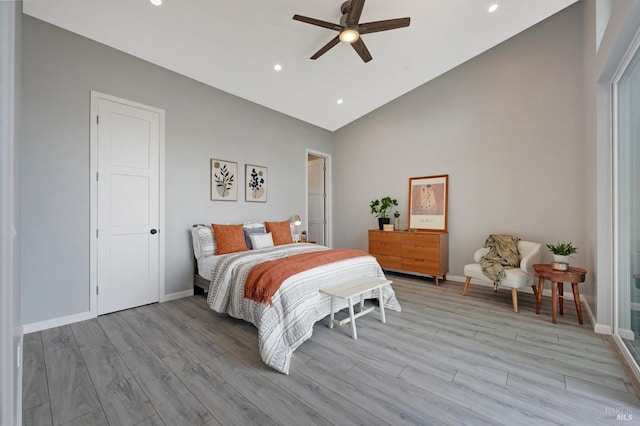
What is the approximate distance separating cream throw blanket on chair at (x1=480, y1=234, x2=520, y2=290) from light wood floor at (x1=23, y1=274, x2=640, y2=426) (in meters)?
0.53

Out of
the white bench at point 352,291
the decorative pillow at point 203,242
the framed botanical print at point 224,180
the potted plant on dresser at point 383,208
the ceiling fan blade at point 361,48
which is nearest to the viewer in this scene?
the white bench at point 352,291

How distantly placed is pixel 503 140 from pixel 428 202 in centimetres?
141

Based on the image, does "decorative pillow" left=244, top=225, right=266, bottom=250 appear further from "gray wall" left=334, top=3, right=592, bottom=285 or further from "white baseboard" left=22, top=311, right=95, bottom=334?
"gray wall" left=334, top=3, right=592, bottom=285

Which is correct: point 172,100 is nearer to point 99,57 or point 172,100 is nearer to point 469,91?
point 99,57

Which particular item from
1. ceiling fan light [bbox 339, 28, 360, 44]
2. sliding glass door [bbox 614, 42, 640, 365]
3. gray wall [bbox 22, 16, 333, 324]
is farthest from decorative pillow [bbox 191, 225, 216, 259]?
sliding glass door [bbox 614, 42, 640, 365]

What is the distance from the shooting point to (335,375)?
6.26 ft

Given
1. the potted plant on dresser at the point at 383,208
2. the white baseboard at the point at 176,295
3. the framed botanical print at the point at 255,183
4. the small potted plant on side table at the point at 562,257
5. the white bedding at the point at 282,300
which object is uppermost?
the framed botanical print at the point at 255,183

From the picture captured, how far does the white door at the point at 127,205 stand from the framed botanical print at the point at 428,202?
4059mm

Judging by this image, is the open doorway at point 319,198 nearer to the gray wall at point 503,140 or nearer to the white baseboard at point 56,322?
the gray wall at point 503,140

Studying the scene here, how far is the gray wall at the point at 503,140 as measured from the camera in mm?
3475

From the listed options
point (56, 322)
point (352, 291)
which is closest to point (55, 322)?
point (56, 322)

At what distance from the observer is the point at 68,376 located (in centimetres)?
191

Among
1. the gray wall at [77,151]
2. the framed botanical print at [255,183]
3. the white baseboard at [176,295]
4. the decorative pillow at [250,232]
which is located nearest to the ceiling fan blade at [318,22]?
the gray wall at [77,151]

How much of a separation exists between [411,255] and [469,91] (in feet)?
9.22
